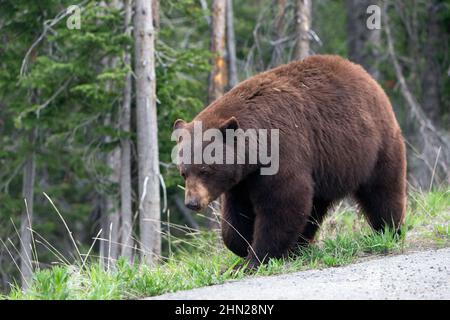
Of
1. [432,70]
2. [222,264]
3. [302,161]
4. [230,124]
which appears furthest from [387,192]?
[432,70]

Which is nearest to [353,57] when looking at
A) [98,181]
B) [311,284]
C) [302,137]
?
[98,181]

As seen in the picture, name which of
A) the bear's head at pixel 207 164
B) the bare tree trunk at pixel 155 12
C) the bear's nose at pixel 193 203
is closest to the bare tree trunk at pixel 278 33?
the bare tree trunk at pixel 155 12

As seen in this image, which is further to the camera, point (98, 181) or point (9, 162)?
point (9, 162)

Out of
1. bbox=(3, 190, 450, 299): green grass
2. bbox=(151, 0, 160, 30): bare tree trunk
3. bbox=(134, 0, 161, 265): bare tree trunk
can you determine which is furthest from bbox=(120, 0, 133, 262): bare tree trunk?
bbox=(3, 190, 450, 299): green grass

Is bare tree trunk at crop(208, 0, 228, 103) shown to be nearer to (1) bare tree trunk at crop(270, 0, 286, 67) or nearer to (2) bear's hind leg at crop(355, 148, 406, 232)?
(1) bare tree trunk at crop(270, 0, 286, 67)

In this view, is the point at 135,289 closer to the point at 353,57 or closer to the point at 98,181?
the point at 98,181

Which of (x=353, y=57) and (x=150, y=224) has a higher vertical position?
(x=353, y=57)

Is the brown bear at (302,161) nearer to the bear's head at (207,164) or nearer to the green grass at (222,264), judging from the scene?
the bear's head at (207,164)

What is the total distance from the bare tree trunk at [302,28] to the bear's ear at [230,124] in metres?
6.77

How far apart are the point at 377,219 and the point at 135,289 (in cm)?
289

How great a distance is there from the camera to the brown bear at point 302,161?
6844 millimetres
